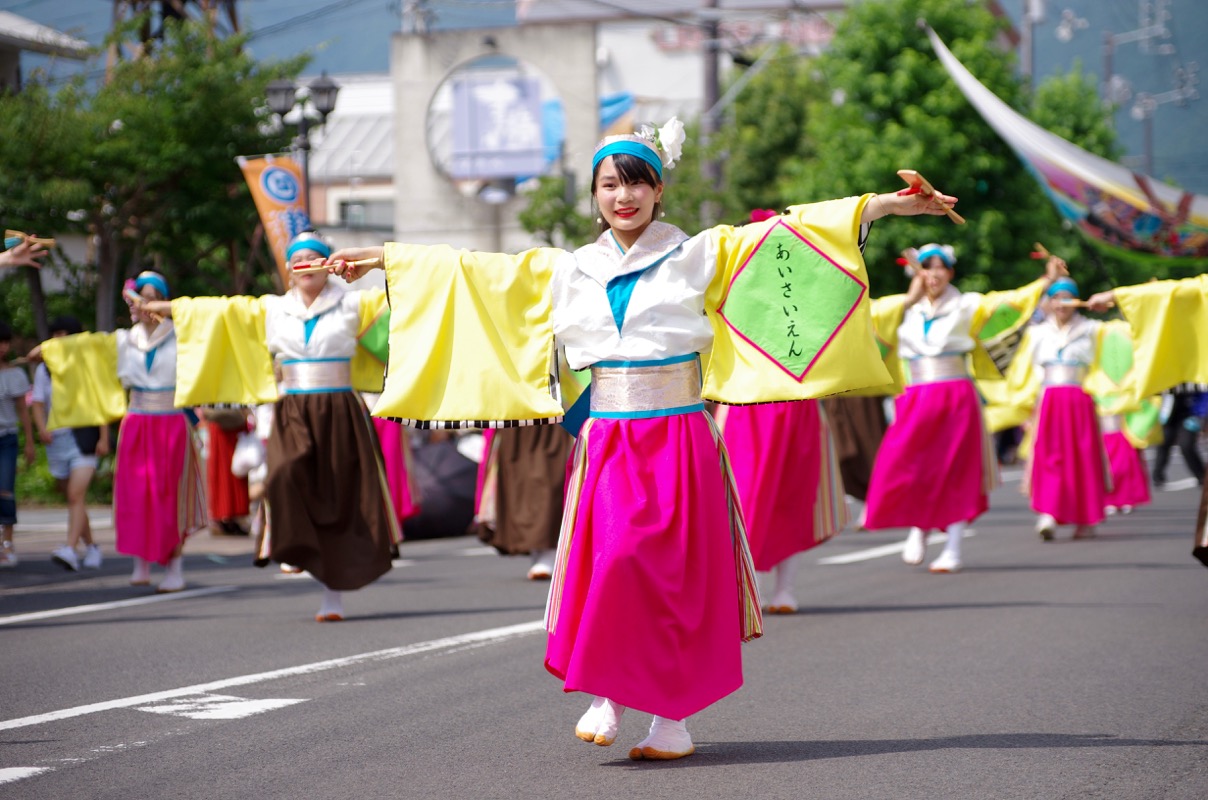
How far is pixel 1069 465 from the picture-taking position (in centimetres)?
1354

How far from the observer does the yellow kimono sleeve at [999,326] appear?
1107 cm

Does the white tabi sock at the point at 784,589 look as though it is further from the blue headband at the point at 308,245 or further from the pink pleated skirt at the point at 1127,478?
the pink pleated skirt at the point at 1127,478

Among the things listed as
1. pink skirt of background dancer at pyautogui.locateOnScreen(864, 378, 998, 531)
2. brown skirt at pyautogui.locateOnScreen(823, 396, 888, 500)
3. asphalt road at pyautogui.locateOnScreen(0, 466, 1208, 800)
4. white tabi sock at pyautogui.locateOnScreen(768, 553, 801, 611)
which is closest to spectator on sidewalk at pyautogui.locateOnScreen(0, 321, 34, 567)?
asphalt road at pyautogui.locateOnScreen(0, 466, 1208, 800)

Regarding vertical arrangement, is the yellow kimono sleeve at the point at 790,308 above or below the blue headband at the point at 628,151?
below

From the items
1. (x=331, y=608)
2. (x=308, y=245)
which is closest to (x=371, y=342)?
(x=308, y=245)

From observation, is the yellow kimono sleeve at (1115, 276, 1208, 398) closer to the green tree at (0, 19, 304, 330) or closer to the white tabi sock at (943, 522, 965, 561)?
the white tabi sock at (943, 522, 965, 561)

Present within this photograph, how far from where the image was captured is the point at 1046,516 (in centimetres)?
1398

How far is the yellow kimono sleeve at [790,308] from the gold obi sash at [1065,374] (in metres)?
8.46

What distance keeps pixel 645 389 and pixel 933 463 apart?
622 centimetres

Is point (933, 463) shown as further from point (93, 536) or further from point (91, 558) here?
A: point (93, 536)

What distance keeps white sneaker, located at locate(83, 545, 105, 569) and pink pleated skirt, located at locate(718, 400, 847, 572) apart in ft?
18.5

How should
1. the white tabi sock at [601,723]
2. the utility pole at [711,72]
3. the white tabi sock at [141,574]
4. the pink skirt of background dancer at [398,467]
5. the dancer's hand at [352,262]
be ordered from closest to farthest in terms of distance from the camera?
the white tabi sock at [601,723]
the dancer's hand at [352,262]
the white tabi sock at [141,574]
the pink skirt of background dancer at [398,467]
the utility pole at [711,72]

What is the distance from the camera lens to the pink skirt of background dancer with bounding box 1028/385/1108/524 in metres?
13.6

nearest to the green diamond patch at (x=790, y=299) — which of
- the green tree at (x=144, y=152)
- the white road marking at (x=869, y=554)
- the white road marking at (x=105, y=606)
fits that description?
the white road marking at (x=105, y=606)
